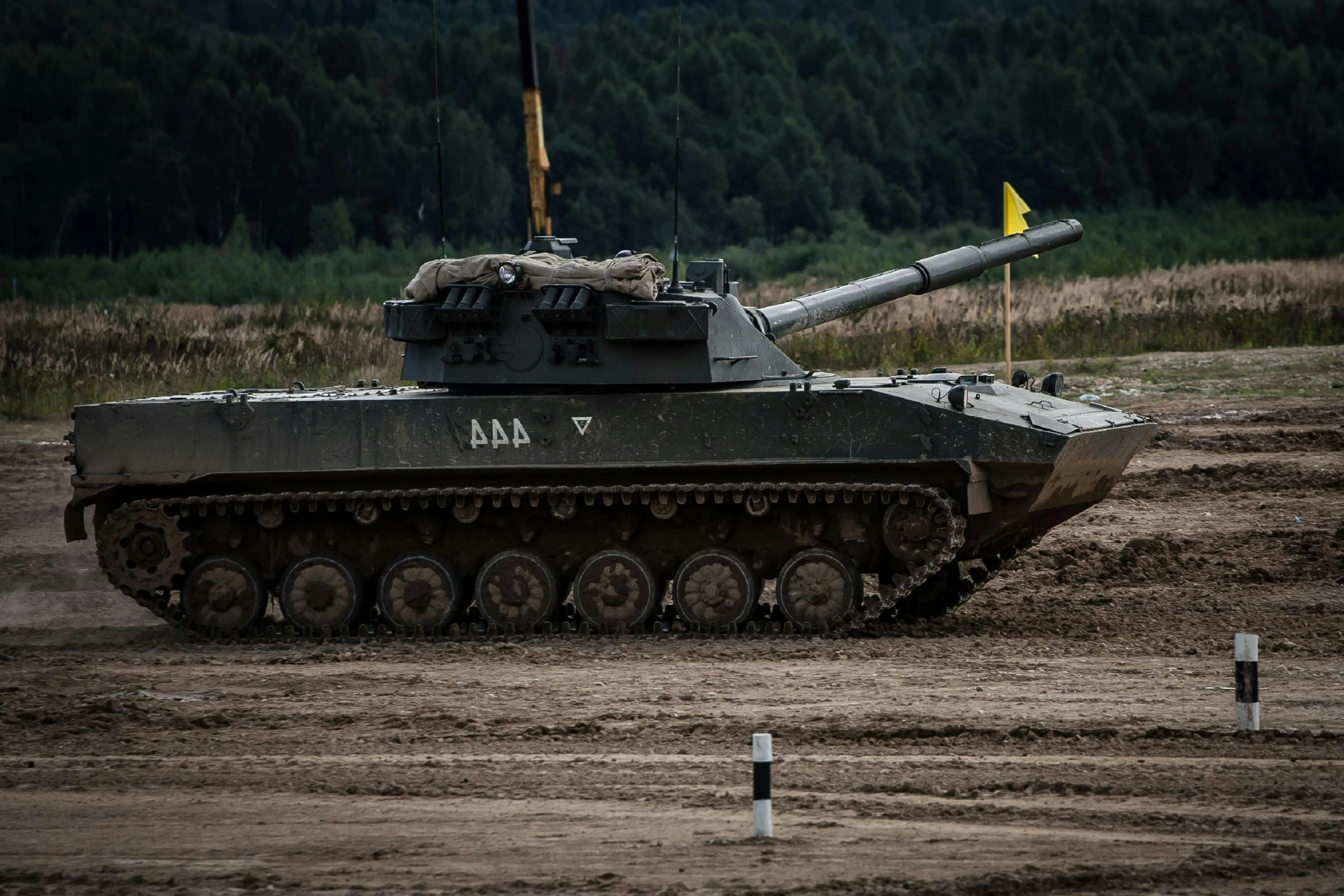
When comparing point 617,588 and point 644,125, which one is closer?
point 617,588

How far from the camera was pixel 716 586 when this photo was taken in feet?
39.9

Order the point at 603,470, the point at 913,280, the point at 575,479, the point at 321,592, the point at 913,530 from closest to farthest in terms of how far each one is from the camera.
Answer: the point at 913,530 → the point at 603,470 → the point at 575,479 → the point at 321,592 → the point at 913,280

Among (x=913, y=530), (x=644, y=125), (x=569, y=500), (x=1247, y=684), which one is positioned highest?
(x=644, y=125)

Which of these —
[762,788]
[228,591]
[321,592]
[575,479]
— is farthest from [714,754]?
[228,591]

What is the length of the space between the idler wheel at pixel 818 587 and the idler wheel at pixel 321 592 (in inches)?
119

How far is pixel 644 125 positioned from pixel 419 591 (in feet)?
131

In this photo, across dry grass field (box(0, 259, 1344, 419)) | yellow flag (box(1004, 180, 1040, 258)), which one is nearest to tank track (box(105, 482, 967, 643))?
yellow flag (box(1004, 180, 1040, 258))

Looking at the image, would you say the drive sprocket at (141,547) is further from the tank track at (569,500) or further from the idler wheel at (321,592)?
the idler wheel at (321,592)

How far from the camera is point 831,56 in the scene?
206 ft

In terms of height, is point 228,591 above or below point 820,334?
below

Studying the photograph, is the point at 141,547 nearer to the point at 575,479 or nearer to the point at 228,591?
the point at 228,591

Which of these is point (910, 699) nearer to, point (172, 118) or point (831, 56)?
point (172, 118)

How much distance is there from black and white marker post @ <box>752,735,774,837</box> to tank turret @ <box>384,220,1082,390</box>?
5149mm

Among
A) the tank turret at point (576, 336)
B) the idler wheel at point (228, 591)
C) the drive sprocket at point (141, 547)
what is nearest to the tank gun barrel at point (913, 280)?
the tank turret at point (576, 336)
